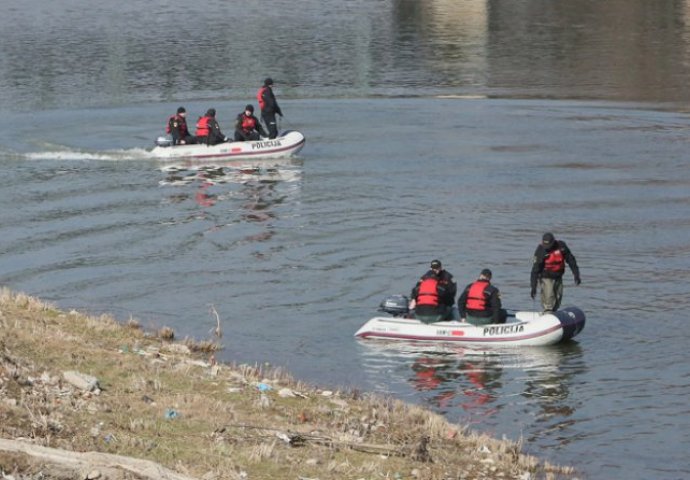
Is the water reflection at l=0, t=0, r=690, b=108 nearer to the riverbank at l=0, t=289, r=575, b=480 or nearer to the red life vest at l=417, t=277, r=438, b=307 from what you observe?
the red life vest at l=417, t=277, r=438, b=307

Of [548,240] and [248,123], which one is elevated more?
[248,123]

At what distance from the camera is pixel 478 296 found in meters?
25.0

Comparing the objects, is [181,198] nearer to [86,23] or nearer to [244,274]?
[244,274]

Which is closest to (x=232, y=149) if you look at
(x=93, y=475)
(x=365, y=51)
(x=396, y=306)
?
(x=396, y=306)

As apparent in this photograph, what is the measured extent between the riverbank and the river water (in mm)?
2358

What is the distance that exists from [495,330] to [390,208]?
497 inches

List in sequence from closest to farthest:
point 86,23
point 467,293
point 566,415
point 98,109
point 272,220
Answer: point 566,415, point 467,293, point 272,220, point 98,109, point 86,23

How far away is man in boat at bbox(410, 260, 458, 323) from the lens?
2516cm

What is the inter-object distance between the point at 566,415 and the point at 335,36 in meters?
58.0

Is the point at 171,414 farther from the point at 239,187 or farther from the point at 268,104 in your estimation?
the point at 268,104

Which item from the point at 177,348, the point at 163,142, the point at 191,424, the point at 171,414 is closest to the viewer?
the point at 191,424

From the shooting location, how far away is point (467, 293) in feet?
82.5

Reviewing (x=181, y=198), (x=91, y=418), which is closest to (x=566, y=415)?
(x=91, y=418)

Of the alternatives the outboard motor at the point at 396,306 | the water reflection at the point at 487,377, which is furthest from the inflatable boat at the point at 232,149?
the water reflection at the point at 487,377
